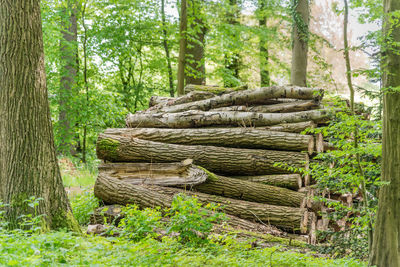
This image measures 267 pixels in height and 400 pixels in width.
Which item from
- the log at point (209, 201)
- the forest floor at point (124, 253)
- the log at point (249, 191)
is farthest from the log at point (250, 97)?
the forest floor at point (124, 253)

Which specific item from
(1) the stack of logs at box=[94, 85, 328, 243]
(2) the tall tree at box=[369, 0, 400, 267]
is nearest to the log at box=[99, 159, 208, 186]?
(1) the stack of logs at box=[94, 85, 328, 243]

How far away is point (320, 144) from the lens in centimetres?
734

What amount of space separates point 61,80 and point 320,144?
959 centimetres

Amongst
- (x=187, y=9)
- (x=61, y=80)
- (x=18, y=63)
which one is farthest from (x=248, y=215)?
(x=61, y=80)

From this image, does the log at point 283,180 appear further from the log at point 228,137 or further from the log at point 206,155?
the log at point 228,137

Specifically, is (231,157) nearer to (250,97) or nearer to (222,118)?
(222,118)

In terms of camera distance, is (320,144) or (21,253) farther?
(320,144)

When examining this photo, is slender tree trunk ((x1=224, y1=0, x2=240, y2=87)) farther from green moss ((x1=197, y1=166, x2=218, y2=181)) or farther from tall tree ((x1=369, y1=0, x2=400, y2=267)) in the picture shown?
tall tree ((x1=369, y1=0, x2=400, y2=267))

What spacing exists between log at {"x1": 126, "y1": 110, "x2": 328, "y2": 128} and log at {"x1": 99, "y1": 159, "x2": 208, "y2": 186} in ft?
4.68

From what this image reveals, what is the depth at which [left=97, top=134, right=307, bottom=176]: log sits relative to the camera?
715 centimetres

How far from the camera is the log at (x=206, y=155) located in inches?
282

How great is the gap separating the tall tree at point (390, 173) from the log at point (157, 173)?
10.4ft

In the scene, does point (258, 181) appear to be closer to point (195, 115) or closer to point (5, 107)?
point (195, 115)

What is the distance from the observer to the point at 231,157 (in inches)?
285
